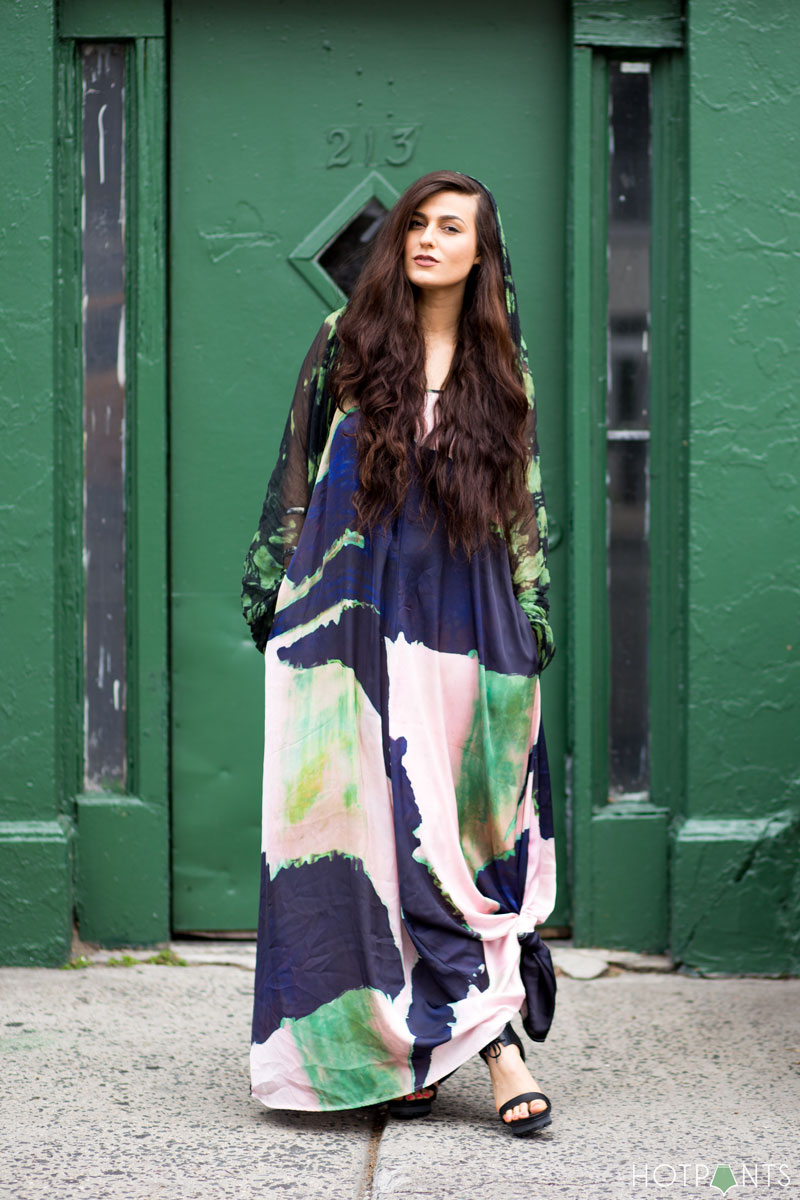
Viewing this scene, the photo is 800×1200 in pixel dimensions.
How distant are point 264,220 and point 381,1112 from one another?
2.62m

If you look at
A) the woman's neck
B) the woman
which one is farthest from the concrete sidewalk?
the woman's neck

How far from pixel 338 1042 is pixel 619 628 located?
184 centimetres

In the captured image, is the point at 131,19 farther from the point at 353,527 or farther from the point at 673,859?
the point at 673,859

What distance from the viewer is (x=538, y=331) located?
4449 millimetres

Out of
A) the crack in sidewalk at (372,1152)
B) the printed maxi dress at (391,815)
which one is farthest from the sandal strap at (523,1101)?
the crack in sidewalk at (372,1152)

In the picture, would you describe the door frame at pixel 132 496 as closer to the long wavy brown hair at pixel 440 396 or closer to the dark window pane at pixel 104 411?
the dark window pane at pixel 104 411

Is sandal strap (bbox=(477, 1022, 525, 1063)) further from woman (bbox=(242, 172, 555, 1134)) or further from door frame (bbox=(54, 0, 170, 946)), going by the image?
door frame (bbox=(54, 0, 170, 946))

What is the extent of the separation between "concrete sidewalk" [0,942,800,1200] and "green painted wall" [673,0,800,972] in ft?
0.98

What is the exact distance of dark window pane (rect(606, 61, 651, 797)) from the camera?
4387 millimetres

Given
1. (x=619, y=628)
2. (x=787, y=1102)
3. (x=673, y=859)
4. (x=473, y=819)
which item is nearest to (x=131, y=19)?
(x=619, y=628)

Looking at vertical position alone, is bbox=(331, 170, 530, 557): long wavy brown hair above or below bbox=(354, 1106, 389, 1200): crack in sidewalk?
above

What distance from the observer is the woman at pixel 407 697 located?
3045 mm

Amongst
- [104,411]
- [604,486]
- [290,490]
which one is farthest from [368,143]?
[290,490]

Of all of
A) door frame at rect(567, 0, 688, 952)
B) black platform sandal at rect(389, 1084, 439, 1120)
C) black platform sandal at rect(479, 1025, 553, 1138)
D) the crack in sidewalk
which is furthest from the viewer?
door frame at rect(567, 0, 688, 952)
